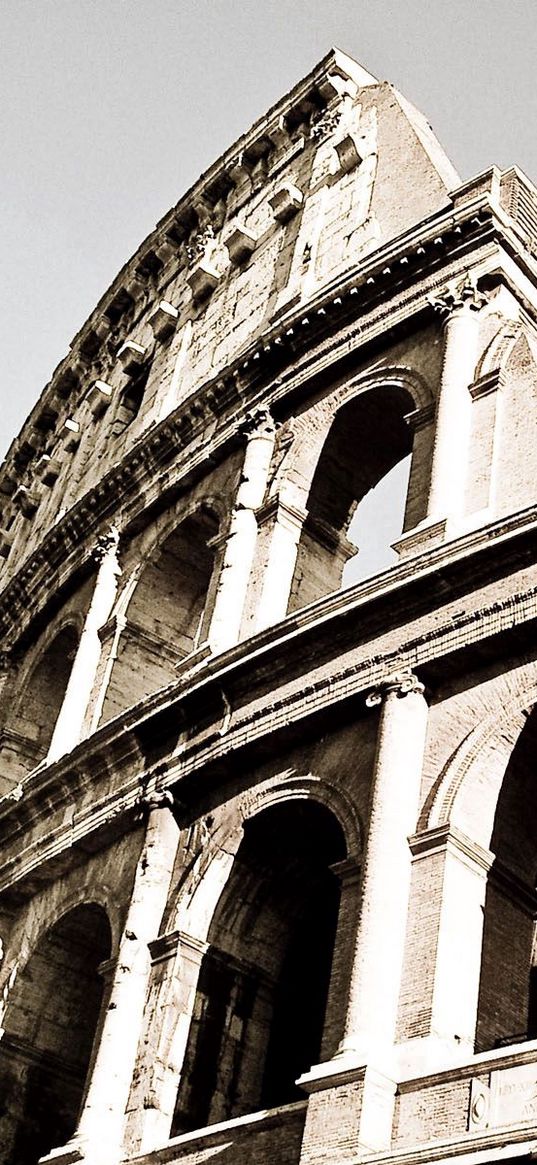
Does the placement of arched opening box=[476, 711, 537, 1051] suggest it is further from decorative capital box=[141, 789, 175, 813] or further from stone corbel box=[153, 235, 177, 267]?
stone corbel box=[153, 235, 177, 267]

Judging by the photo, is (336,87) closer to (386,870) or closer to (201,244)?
(201,244)

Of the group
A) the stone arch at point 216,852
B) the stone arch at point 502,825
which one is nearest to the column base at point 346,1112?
the stone arch at point 502,825

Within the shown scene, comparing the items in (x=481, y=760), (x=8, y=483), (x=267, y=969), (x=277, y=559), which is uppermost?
(x=8, y=483)

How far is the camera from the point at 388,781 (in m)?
12.3

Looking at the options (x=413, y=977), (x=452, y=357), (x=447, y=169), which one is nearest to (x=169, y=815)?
(x=413, y=977)

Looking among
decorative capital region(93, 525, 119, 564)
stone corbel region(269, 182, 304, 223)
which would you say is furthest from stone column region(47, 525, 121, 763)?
stone corbel region(269, 182, 304, 223)

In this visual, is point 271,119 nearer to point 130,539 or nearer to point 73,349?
point 73,349

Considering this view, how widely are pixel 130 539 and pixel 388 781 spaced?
8025 millimetres

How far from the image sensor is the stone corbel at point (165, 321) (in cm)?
2323

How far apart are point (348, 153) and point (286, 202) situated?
110cm

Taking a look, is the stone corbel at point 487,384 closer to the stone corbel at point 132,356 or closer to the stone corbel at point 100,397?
the stone corbel at point 132,356

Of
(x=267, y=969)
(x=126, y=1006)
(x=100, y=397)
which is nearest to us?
(x=126, y=1006)

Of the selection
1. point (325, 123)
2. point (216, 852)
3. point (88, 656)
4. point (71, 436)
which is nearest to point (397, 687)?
point (216, 852)

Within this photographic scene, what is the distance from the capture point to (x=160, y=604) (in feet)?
62.1
